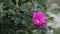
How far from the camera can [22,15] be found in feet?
3.51

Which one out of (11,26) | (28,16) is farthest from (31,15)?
(11,26)

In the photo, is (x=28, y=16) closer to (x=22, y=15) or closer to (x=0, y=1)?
(x=22, y=15)

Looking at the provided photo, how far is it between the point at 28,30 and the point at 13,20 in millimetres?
120

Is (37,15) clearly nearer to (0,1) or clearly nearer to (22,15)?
(22,15)

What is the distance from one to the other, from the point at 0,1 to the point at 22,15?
0.68ft


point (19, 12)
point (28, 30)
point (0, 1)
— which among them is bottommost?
point (28, 30)

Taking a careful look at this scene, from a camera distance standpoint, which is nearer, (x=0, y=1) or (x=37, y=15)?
(x=37, y=15)

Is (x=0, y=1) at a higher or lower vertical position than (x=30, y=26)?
higher

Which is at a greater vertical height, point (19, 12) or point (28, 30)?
point (19, 12)

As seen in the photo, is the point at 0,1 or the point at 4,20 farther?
the point at 0,1

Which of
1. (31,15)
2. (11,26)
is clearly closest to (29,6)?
(31,15)

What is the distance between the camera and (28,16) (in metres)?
1.07

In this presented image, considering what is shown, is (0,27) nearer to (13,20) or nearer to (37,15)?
(13,20)

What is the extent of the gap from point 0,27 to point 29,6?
228mm
